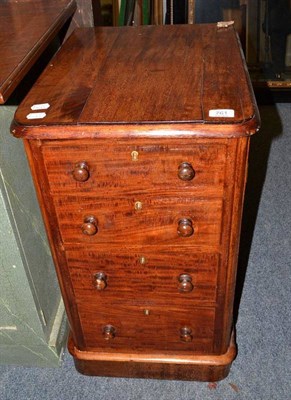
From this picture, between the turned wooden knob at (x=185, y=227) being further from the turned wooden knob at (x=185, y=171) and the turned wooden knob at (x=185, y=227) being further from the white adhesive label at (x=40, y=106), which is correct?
the white adhesive label at (x=40, y=106)

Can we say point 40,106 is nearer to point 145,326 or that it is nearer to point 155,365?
point 145,326

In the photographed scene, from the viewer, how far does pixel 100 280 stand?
4.02ft

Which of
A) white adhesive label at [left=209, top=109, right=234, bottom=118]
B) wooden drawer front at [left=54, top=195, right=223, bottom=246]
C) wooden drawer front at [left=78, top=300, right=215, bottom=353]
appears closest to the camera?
white adhesive label at [left=209, top=109, right=234, bottom=118]

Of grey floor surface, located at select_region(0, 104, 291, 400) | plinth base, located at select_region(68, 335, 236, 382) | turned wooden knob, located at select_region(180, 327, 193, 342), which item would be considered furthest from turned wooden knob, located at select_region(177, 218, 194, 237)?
grey floor surface, located at select_region(0, 104, 291, 400)

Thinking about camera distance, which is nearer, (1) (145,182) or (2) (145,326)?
(1) (145,182)

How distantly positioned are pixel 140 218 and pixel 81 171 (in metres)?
0.19

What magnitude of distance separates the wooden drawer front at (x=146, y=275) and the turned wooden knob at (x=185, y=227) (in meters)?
0.09

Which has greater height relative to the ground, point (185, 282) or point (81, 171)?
point (81, 171)

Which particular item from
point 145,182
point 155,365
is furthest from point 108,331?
point 145,182

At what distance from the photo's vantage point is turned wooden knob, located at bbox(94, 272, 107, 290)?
1223mm

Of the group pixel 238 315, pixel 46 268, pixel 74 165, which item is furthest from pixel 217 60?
pixel 238 315

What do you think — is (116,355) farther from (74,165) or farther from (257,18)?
(257,18)

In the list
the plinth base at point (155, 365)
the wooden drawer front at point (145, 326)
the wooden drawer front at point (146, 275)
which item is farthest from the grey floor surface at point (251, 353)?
the wooden drawer front at point (146, 275)

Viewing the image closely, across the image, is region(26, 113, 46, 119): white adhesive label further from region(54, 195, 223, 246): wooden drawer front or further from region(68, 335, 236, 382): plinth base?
region(68, 335, 236, 382): plinth base
